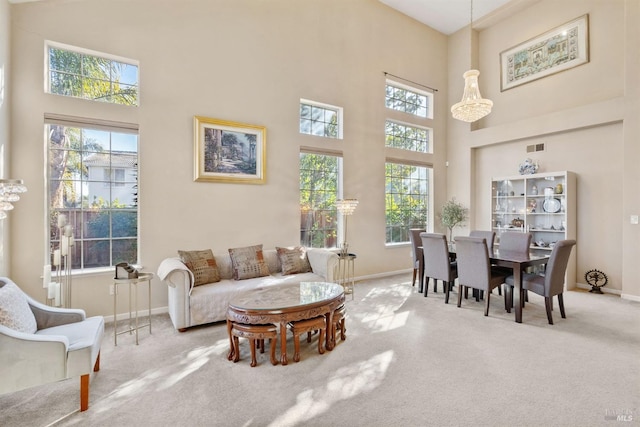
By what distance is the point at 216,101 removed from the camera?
448 centimetres

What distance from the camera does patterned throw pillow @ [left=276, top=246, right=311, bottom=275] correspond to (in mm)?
4473

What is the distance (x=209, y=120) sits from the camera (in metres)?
4.38

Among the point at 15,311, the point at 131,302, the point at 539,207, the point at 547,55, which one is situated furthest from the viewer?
the point at 547,55

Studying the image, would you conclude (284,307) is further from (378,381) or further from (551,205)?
(551,205)

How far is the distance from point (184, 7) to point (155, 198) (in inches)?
100

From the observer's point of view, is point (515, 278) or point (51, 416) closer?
point (51, 416)

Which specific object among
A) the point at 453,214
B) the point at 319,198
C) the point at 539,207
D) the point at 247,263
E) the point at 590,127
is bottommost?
the point at 247,263

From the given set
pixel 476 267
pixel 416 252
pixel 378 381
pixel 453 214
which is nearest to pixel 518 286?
pixel 476 267

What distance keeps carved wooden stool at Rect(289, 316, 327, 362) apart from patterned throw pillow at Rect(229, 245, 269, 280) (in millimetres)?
1458

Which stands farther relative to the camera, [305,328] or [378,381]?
[305,328]

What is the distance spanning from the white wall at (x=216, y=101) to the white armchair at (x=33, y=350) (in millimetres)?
1550

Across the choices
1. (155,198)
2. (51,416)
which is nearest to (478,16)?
(155,198)

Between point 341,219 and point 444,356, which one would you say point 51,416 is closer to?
point 444,356

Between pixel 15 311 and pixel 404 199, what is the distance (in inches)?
237
